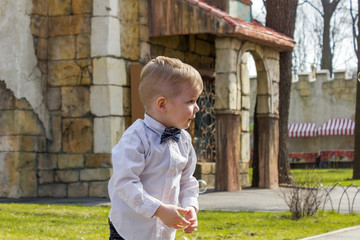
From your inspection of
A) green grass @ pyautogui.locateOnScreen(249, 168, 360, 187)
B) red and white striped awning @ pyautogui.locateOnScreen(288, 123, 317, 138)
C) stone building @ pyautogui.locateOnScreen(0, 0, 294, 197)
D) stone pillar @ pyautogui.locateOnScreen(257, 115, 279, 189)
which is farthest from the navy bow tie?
red and white striped awning @ pyautogui.locateOnScreen(288, 123, 317, 138)

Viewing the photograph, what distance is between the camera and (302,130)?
32906mm

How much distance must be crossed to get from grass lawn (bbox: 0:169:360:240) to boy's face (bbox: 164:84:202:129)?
3964 mm

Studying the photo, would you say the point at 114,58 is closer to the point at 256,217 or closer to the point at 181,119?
the point at 256,217

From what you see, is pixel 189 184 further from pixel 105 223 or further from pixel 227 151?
pixel 227 151

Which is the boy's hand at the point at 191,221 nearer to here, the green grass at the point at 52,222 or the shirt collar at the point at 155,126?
the shirt collar at the point at 155,126

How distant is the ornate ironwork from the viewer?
1547cm

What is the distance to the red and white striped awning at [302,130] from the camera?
107 feet

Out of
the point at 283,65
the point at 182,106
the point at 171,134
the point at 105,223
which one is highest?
the point at 283,65

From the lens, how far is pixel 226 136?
13.3 meters

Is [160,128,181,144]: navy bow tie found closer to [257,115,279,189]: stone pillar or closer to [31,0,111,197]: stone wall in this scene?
[31,0,111,197]: stone wall

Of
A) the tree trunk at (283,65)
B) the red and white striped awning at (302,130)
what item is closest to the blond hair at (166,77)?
the tree trunk at (283,65)

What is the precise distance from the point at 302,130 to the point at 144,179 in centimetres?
3000

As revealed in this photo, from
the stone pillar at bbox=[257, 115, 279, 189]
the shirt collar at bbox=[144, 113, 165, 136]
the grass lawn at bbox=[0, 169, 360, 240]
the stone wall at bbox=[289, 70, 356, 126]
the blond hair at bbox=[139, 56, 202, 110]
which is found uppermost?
the stone wall at bbox=[289, 70, 356, 126]

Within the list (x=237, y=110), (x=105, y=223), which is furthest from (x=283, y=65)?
(x=105, y=223)
